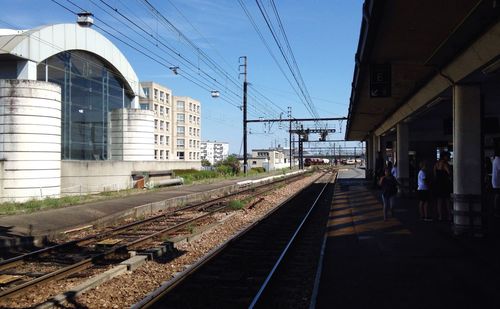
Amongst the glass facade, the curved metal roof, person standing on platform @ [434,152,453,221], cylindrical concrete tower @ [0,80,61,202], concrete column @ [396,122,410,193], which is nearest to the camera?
person standing on platform @ [434,152,453,221]

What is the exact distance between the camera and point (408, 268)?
809cm

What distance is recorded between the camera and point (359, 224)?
1384 cm

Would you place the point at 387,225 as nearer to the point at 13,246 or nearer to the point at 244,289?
the point at 244,289

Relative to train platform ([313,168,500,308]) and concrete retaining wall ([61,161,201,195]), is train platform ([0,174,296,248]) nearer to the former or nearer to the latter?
concrete retaining wall ([61,161,201,195])

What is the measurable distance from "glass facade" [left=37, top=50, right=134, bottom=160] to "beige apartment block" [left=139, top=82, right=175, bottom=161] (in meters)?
59.9

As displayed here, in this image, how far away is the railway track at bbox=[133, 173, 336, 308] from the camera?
22.9 feet

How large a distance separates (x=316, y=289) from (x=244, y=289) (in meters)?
1.29

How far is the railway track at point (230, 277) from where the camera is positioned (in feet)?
22.9

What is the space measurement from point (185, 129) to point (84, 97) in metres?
80.8

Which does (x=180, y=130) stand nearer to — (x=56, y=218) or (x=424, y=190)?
(x=56, y=218)

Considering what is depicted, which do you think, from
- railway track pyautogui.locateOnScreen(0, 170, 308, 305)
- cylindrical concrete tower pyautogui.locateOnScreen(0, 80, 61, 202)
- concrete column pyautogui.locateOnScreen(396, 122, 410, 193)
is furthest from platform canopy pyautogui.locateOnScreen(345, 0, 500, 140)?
cylindrical concrete tower pyautogui.locateOnScreen(0, 80, 61, 202)

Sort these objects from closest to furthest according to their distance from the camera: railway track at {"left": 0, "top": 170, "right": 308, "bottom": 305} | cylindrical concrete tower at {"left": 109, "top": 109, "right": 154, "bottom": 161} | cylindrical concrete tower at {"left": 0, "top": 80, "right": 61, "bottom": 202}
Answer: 1. railway track at {"left": 0, "top": 170, "right": 308, "bottom": 305}
2. cylindrical concrete tower at {"left": 0, "top": 80, "right": 61, "bottom": 202}
3. cylindrical concrete tower at {"left": 109, "top": 109, "right": 154, "bottom": 161}

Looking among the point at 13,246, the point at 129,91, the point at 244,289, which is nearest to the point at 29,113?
the point at 13,246

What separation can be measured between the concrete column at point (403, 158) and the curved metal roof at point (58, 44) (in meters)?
18.4
